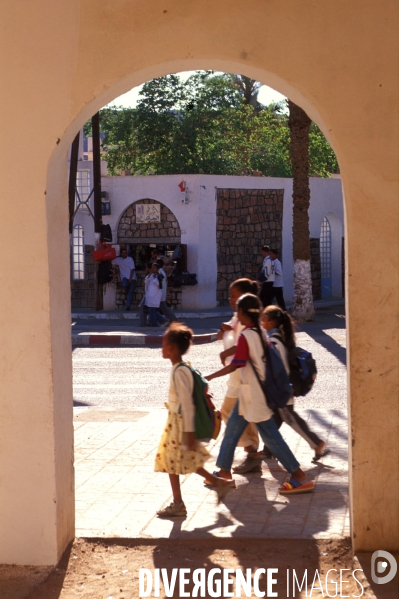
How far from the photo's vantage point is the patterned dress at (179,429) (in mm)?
5379

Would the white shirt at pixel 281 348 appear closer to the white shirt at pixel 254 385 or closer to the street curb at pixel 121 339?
the white shirt at pixel 254 385

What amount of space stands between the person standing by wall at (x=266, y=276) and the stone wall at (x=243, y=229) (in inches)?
107

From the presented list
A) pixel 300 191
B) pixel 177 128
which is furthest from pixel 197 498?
pixel 177 128

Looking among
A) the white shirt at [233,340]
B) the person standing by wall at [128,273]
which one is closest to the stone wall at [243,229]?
the person standing by wall at [128,273]

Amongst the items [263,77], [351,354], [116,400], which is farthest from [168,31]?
[116,400]

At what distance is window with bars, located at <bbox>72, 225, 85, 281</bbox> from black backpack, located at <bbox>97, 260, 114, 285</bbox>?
2014mm

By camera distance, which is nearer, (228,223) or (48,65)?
(48,65)

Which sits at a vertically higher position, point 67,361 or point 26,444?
point 67,361

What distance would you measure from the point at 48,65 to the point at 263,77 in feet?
4.14

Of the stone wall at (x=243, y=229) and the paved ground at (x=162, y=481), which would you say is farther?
the stone wall at (x=243, y=229)

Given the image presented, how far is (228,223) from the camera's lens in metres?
21.7

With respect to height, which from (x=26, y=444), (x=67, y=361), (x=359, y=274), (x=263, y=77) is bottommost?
(x=26, y=444)

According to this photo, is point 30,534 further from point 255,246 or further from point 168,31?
point 255,246

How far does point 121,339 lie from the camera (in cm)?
1606
